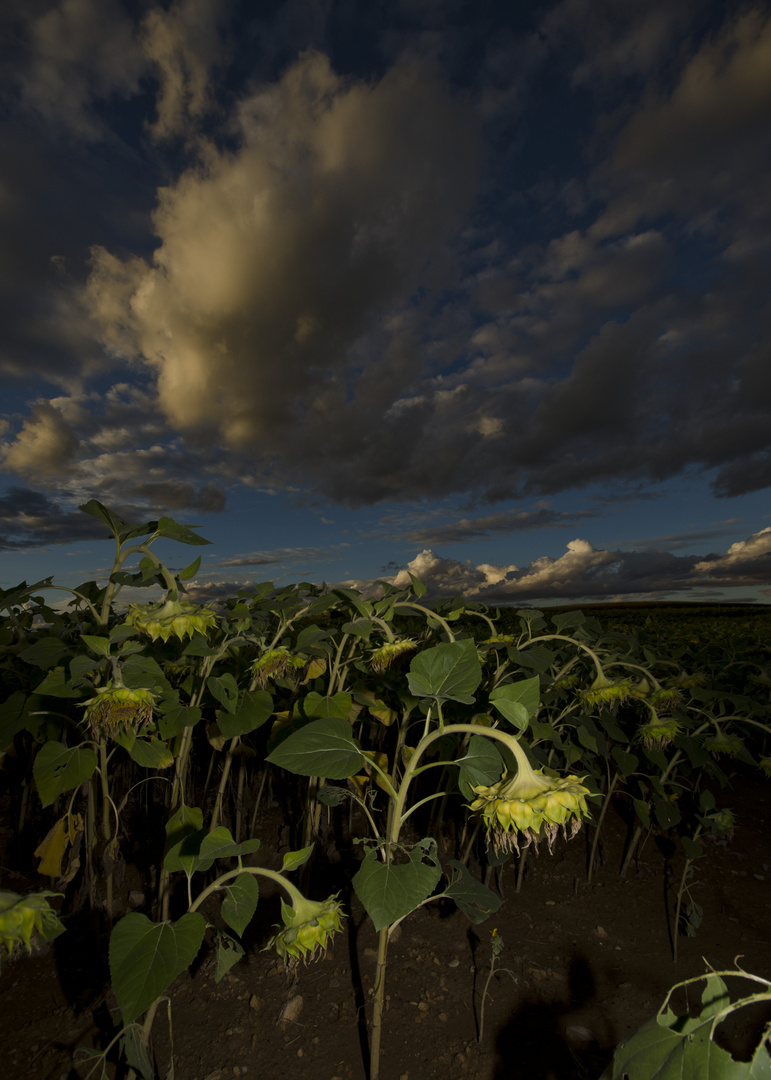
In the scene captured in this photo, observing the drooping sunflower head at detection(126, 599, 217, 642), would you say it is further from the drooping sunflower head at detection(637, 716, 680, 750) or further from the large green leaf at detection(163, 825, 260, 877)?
the drooping sunflower head at detection(637, 716, 680, 750)

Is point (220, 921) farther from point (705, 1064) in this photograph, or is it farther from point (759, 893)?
point (759, 893)

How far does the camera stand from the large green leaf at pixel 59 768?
2.29m

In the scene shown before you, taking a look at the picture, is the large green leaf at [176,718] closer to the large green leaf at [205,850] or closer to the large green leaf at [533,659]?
the large green leaf at [205,850]

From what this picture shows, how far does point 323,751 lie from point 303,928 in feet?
1.58

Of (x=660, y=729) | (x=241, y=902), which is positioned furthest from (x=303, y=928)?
(x=660, y=729)

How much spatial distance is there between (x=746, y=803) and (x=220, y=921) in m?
5.02

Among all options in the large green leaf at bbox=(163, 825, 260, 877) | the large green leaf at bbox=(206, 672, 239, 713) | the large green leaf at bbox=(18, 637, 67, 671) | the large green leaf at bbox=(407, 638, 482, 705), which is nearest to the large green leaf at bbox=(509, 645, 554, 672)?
the large green leaf at bbox=(407, 638, 482, 705)

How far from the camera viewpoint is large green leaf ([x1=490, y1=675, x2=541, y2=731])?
1.41 meters

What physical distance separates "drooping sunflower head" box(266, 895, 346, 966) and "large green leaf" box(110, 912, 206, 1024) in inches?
8.9

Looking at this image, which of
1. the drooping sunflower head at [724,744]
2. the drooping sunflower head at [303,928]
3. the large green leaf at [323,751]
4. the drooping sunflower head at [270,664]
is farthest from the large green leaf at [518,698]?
the drooping sunflower head at [724,744]

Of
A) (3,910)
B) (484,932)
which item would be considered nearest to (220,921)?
(484,932)

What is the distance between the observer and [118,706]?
80.1 inches

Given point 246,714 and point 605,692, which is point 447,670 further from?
point 605,692

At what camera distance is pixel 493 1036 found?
2496mm
